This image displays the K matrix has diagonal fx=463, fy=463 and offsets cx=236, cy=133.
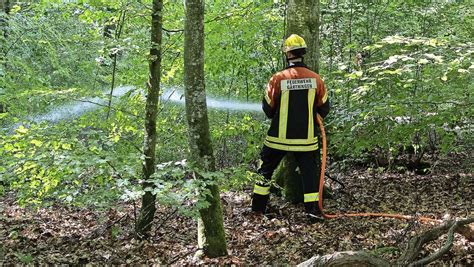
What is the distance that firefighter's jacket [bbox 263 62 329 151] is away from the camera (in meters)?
5.98

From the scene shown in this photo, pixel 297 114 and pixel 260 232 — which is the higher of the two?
pixel 297 114

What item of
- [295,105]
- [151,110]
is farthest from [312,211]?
[151,110]

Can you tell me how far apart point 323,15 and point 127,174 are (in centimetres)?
700

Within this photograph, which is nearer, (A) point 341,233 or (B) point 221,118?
(A) point 341,233

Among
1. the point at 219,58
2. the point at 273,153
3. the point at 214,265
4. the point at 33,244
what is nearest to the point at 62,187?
the point at 33,244

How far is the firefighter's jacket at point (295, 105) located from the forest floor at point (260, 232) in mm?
1010

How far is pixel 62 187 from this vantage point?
18.3 ft

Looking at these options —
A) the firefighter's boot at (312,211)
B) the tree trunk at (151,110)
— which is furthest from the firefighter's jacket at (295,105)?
the tree trunk at (151,110)

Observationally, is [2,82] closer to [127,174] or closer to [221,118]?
[127,174]

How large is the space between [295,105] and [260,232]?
1.69 meters

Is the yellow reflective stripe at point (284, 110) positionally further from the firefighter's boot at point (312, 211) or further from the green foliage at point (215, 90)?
the firefighter's boot at point (312, 211)

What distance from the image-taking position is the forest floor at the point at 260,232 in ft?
15.4

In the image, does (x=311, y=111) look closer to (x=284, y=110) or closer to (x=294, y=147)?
(x=284, y=110)

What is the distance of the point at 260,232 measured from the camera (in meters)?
5.68
